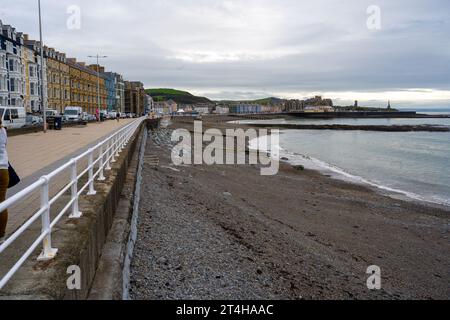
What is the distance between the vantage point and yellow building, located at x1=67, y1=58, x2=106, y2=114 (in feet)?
252

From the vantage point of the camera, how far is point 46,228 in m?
3.51

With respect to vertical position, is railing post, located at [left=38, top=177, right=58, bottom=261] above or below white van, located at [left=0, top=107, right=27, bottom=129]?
below

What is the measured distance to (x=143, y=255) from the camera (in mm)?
6844

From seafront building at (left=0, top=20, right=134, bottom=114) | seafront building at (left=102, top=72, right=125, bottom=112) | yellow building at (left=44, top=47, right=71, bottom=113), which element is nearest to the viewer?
seafront building at (left=0, top=20, right=134, bottom=114)

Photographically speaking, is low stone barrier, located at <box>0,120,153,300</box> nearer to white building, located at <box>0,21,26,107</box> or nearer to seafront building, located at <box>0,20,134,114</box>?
seafront building, located at <box>0,20,134,114</box>

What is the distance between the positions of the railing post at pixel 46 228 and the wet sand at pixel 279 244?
1979mm

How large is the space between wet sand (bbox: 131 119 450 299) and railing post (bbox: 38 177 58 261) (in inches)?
77.9

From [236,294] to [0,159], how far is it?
3.68m
